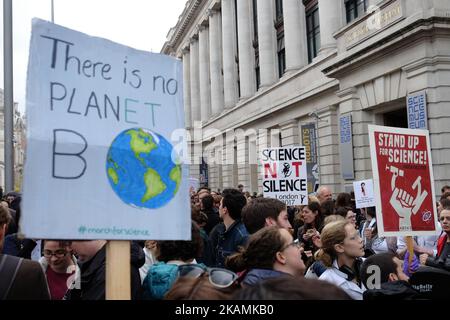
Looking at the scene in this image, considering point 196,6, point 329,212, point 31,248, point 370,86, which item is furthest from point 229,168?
point 31,248

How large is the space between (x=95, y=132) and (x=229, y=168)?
34.6 metres

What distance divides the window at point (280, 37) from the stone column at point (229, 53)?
7885 mm

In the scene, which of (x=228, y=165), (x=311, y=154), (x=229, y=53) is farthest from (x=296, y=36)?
(x=228, y=165)

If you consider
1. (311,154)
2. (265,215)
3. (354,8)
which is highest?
(354,8)

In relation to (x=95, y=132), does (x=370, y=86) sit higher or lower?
higher

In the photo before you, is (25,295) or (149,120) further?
(149,120)

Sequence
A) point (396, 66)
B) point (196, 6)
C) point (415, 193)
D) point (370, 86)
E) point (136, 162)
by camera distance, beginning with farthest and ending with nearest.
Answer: point (196, 6) → point (370, 86) → point (396, 66) → point (415, 193) → point (136, 162)

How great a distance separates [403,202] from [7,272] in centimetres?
374

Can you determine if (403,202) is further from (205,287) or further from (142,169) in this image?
(205,287)

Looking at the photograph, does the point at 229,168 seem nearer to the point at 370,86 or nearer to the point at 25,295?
the point at 370,86

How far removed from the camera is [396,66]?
15.5 m

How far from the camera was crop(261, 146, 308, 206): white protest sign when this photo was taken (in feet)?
30.0

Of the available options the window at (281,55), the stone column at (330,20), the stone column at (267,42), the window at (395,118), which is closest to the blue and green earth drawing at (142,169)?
the window at (395,118)

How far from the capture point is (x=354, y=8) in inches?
872
